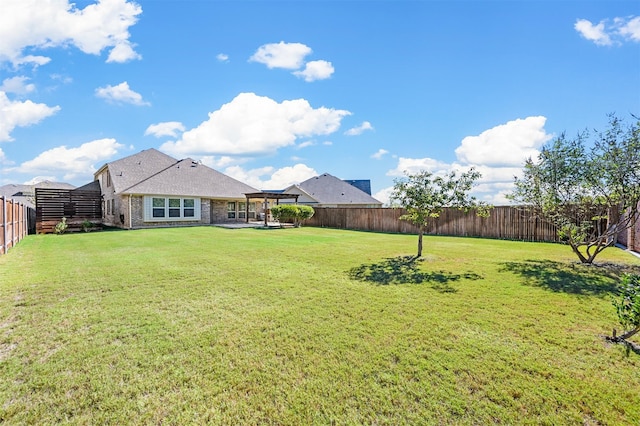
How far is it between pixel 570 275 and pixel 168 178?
2346 cm

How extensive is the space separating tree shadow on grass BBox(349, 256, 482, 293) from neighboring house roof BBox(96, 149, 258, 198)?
698 inches

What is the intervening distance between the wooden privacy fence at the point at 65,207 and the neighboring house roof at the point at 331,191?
18139 mm

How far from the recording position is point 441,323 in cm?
414

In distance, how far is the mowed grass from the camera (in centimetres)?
248

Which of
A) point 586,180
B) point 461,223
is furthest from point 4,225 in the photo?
point 461,223

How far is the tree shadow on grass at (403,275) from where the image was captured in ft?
20.9

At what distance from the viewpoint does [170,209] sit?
21.5 meters

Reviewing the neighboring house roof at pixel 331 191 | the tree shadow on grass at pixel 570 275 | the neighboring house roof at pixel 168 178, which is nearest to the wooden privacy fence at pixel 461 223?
the tree shadow on grass at pixel 570 275

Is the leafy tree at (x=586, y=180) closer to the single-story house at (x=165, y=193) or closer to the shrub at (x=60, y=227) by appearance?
the single-story house at (x=165, y=193)

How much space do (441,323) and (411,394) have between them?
1.73 meters

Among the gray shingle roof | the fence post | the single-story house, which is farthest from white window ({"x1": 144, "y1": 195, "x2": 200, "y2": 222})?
the fence post

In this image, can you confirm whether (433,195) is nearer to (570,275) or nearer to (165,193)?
(570,275)

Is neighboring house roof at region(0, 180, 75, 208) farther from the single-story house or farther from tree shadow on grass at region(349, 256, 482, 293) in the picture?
tree shadow on grass at region(349, 256, 482, 293)

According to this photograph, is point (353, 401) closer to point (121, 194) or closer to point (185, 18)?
point (185, 18)
